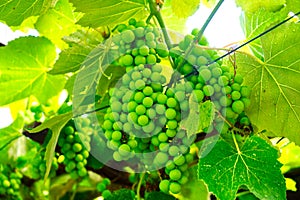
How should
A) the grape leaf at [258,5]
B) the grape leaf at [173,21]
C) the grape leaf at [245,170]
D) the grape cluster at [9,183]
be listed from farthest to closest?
the grape cluster at [9,183]
the grape leaf at [173,21]
the grape leaf at [258,5]
the grape leaf at [245,170]

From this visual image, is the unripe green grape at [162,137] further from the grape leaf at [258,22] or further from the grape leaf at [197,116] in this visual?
the grape leaf at [258,22]

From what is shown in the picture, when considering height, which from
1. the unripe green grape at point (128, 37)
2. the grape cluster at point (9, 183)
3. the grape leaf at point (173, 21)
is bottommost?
the grape cluster at point (9, 183)

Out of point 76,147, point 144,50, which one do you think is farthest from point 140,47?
point 76,147

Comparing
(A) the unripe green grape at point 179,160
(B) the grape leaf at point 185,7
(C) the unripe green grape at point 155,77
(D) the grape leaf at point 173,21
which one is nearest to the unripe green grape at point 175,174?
(A) the unripe green grape at point 179,160

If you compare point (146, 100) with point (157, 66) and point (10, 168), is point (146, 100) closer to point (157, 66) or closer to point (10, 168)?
point (157, 66)

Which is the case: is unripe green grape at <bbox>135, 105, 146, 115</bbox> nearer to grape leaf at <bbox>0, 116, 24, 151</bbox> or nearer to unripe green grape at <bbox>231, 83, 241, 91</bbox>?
unripe green grape at <bbox>231, 83, 241, 91</bbox>

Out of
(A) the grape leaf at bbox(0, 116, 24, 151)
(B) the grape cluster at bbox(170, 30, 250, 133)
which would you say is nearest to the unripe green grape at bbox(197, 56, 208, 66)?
(B) the grape cluster at bbox(170, 30, 250, 133)
